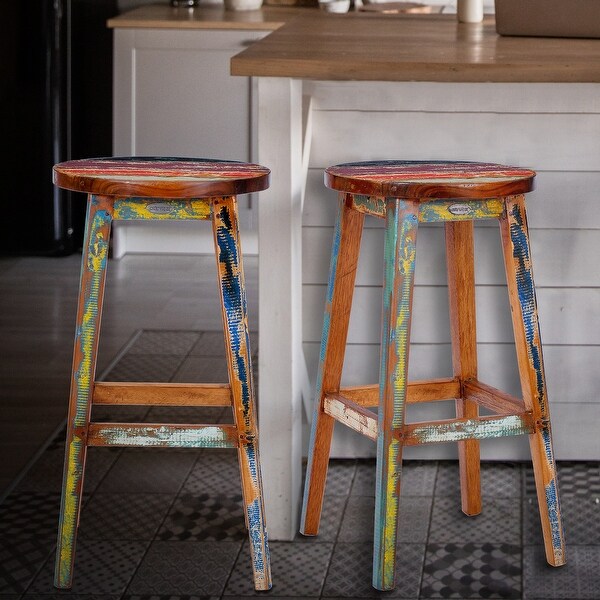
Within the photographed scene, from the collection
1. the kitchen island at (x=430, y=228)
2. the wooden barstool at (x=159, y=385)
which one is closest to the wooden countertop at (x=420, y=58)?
the kitchen island at (x=430, y=228)

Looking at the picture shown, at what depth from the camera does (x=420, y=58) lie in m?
2.11

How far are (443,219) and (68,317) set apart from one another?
7.55 ft

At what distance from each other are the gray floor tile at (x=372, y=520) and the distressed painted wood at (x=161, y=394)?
1.44 feet

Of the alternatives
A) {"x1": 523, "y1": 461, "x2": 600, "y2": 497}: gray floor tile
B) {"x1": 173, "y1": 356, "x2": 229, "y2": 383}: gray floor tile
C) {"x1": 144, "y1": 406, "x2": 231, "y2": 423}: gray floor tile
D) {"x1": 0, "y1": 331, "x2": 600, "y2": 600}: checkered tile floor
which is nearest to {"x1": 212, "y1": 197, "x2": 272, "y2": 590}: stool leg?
{"x1": 0, "y1": 331, "x2": 600, "y2": 600}: checkered tile floor

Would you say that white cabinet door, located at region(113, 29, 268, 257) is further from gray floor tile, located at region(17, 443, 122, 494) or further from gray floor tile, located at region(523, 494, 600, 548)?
gray floor tile, located at region(523, 494, 600, 548)

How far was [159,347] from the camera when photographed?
143 inches

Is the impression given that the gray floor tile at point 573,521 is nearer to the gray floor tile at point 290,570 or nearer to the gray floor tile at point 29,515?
the gray floor tile at point 290,570

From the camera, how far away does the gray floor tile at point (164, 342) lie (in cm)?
360

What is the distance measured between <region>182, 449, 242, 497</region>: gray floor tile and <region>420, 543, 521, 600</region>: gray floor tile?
1.69 ft

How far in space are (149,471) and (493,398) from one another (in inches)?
33.9

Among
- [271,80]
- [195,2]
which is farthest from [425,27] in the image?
[195,2]

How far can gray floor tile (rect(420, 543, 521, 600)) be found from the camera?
2039 mm

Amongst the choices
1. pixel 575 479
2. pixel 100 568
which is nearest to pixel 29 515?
pixel 100 568

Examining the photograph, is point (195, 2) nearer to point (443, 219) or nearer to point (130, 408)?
point (130, 408)
